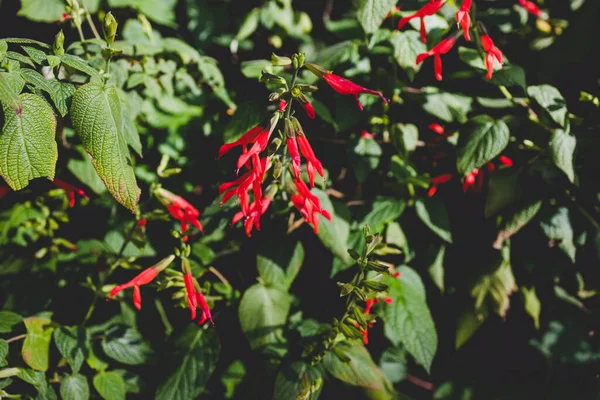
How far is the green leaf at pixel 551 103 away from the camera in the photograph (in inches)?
56.9

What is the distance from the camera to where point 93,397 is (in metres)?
1.66

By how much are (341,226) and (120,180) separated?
2.31ft

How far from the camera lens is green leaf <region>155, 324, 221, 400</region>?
56.4 inches

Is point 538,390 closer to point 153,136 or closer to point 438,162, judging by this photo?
point 438,162

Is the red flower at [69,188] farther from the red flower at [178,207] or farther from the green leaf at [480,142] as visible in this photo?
the green leaf at [480,142]

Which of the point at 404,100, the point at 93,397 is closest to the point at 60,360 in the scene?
the point at 93,397

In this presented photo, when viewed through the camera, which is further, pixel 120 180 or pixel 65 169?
pixel 65 169

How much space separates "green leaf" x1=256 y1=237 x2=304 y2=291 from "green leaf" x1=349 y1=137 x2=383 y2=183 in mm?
309

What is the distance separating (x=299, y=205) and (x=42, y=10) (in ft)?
3.52

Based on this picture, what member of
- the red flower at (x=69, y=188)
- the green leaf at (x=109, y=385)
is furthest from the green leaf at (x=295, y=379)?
→ the red flower at (x=69, y=188)

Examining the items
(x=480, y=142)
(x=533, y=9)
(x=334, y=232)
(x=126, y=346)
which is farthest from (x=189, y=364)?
(x=533, y=9)

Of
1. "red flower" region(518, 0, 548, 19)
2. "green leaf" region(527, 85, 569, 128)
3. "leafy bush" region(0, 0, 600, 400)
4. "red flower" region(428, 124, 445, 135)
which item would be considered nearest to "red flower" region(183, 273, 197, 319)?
"leafy bush" region(0, 0, 600, 400)

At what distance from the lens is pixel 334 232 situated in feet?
4.83

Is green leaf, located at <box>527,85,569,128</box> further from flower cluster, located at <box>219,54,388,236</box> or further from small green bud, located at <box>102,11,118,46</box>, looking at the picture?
small green bud, located at <box>102,11,118,46</box>
